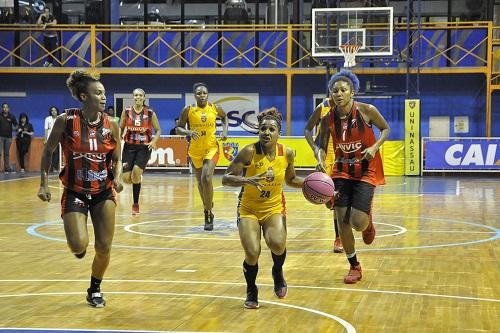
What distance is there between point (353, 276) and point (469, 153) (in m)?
20.9

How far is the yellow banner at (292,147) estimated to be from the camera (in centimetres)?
2998

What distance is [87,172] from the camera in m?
8.17

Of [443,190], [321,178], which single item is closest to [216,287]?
[321,178]

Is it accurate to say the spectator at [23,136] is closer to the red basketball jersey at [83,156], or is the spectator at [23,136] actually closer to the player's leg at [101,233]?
the red basketball jersey at [83,156]

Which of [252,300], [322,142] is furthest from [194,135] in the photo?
[252,300]

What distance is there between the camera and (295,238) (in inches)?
533

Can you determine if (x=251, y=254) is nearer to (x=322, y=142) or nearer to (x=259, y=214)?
(x=259, y=214)

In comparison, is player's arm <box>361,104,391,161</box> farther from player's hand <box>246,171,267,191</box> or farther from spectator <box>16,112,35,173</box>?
spectator <box>16,112,35,173</box>

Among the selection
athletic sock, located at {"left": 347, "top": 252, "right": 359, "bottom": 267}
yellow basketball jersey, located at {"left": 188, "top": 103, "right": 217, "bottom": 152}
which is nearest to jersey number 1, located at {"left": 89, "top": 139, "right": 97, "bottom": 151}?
athletic sock, located at {"left": 347, "top": 252, "right": 359, "bottom": 267}

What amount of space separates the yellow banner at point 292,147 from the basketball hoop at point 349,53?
119 inches

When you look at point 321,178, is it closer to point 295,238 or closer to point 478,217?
point 295,238

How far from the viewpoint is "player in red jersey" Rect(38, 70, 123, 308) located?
26.7ft

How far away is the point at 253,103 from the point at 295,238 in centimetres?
2209

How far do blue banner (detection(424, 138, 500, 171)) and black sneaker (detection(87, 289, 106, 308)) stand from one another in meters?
22.7
